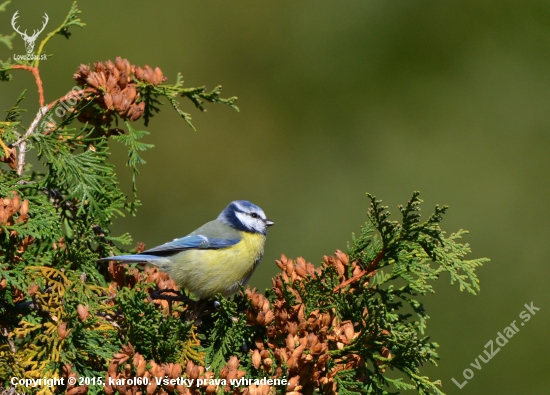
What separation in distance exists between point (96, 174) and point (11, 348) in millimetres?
544

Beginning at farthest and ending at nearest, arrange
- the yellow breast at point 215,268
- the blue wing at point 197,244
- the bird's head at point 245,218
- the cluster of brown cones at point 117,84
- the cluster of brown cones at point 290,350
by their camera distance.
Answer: the bird's head at point 245,218 < the blue wing at point 197,244 < the yellow breast at point 215,268 < the cluster of brown cones at point 117,84 < the cluster of brown cones at point 290,350

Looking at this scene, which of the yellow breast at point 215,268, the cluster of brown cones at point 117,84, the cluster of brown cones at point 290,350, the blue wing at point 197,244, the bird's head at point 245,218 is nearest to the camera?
the cluster of brown cones at point 290,350

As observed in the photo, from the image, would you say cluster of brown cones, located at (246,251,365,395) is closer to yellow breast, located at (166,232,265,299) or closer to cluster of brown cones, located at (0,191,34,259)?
yellow breast, located at (166,232,265,299)

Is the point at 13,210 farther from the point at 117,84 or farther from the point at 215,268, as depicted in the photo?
the point at 215,268

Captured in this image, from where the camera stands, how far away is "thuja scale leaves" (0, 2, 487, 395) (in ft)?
5.13

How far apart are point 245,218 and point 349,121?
3504 mm

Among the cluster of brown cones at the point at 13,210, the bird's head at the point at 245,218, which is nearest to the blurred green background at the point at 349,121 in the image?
the bird's head at the point at 245,218

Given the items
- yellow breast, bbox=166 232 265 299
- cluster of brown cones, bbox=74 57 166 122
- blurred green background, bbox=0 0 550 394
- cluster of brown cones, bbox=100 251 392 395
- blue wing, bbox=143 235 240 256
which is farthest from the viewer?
blurred green background, bbox=0 0 550 394

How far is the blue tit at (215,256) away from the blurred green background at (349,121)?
220 cm

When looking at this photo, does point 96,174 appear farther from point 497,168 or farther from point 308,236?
point 497,168

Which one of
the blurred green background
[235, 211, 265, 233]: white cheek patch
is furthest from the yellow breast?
the blurred green background

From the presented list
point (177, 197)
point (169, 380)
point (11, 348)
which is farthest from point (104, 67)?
point (177, 197)

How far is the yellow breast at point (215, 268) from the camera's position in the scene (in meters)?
2.25

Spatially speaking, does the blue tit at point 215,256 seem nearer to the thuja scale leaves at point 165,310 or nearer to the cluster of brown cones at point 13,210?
the thuja scale leaves at point 165,310
